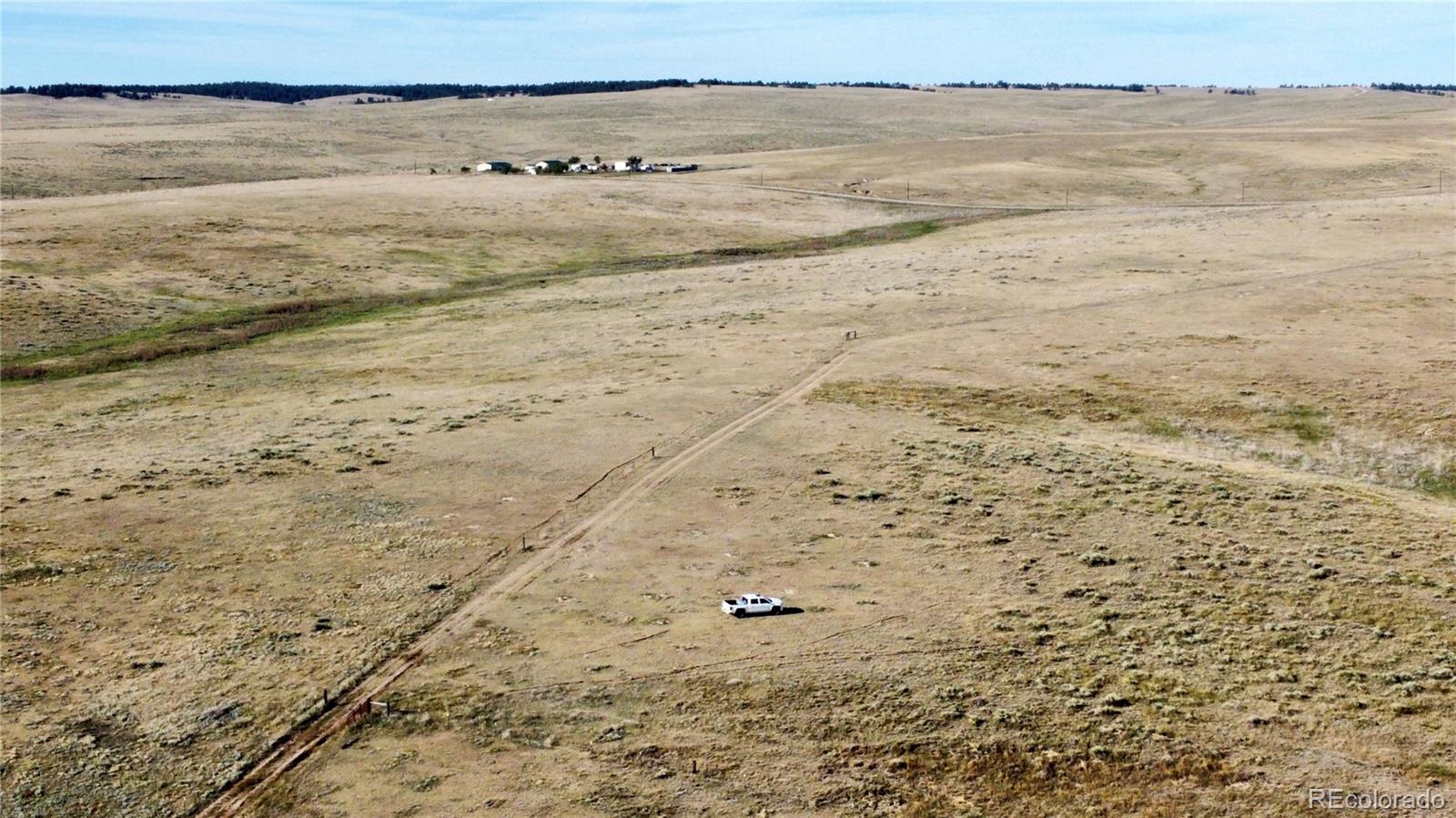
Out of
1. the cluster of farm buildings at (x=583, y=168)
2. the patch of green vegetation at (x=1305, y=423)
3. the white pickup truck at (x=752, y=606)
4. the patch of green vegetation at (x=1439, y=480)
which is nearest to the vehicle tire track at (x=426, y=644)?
the white pickup truck at (x=752, y=606)

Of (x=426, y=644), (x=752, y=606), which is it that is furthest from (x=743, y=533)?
(x=426, y=644)

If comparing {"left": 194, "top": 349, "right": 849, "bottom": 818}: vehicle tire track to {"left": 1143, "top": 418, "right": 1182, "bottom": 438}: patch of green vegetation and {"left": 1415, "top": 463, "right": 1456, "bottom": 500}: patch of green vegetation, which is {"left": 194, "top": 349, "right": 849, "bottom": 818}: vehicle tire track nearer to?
{"left": 1143, "top": 418, "right": 1182, "bottom": 438}: patch of green vegetation

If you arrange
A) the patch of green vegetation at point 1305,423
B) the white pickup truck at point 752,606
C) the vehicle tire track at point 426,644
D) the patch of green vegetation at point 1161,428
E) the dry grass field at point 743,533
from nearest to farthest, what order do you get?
the vehicle tire track at point 426,644 < the dry grass field at point 743,533 < the white pickup truck at point 752,606 < the patch of green vegetation at point 1305,423 < the patch of green vegetation at point 1161,428

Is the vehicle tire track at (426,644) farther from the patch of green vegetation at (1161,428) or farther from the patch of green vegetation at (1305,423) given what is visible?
the patch of green vegetation at (1305,423)

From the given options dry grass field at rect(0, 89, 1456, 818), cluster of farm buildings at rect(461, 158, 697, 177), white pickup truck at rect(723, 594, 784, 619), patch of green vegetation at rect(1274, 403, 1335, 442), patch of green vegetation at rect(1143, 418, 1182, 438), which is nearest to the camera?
dry grass field at rect(0, 89, 1456, 818)

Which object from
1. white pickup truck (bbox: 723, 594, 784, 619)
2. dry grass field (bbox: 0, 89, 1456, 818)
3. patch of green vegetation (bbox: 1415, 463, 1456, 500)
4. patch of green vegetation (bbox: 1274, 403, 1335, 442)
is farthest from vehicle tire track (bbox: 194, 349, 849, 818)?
patch of green vegetation (bbox: 1415, 463, 1456, 500)
